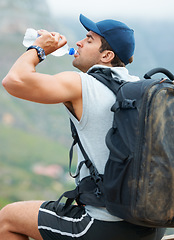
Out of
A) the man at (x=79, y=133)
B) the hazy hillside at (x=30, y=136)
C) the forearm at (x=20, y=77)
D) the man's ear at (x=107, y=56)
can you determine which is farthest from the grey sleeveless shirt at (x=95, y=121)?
the hazy hillside at (x=30, y=136)

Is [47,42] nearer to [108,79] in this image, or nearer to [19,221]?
[108,79]

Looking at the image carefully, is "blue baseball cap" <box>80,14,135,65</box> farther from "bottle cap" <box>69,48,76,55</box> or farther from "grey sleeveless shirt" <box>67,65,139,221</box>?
"grey sleeveless shirt" <box>67,65,139,221</box>

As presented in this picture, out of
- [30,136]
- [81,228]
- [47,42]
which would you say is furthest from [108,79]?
[30,136]

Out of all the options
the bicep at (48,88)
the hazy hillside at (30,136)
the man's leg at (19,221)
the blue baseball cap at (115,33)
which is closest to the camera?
the bicep at (48,88)

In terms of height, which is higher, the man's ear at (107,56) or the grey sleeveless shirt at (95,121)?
the man's ear at (107,56)

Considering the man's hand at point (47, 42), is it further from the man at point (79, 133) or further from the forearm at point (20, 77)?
the forearm at point (20, 77)

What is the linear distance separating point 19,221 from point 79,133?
402mm

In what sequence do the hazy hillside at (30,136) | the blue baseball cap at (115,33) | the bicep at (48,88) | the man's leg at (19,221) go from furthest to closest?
the hazy hillside at (30,136) → the blue baseball cap at (115,33) → the man's leg at (19,221) → the bicep at (48,88)

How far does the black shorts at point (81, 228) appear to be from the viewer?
131 cm

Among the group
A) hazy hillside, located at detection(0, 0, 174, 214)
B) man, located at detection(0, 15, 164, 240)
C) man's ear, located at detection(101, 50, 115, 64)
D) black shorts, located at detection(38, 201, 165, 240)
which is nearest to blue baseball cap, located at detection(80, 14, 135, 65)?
man's ear, located at detection(101, 50, 115, 64)

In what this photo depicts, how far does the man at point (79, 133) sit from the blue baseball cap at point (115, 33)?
23 cm

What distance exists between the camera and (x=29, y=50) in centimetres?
141

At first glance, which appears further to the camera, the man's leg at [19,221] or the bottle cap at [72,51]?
the bottle cap at [72,51]

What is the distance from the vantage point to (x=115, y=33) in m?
1.66
